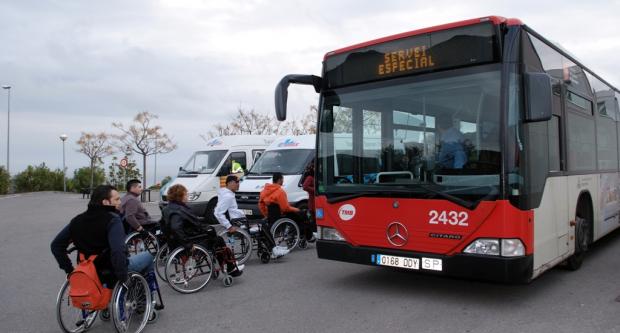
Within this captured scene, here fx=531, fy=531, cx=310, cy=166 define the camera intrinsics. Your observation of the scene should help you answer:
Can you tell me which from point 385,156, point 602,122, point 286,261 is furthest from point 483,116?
point 286,261

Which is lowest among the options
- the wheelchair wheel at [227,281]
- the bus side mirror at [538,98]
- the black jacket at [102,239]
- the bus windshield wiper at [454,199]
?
the wheelchair wheel at [227,281]

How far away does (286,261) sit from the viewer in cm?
865

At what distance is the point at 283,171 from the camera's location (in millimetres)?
12344

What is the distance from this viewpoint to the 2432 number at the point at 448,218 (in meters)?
5.26

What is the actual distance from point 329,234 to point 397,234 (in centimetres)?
100

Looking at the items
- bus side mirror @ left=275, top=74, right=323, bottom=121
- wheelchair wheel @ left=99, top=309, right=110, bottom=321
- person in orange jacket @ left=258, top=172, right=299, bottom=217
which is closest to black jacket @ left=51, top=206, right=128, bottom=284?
wheelchair wheel @ left=99, top=309, right=110, bottom=321

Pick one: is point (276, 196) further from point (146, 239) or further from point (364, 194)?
point (364, 194)

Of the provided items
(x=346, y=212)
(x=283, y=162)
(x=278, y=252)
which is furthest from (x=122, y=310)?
(x=283, y=162)

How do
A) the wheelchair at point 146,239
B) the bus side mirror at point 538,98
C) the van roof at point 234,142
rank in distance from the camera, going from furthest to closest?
the van roof at point 234,142 < the wheelchair at point 146,239 < the bus side mirror at point 538,98

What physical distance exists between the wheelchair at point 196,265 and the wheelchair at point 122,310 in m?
1.15

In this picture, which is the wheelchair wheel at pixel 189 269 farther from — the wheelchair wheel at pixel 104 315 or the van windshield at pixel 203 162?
the van windshield at pixel 203 162

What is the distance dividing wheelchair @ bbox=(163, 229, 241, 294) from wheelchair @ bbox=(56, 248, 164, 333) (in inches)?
45.1

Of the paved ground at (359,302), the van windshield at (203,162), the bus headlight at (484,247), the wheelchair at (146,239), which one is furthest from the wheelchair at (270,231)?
the van windshield at (203,162)

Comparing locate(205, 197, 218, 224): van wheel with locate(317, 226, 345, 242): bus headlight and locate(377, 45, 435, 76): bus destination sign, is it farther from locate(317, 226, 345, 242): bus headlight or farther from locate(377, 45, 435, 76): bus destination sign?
locate(377, 45, 435, 76): bus destination sign
